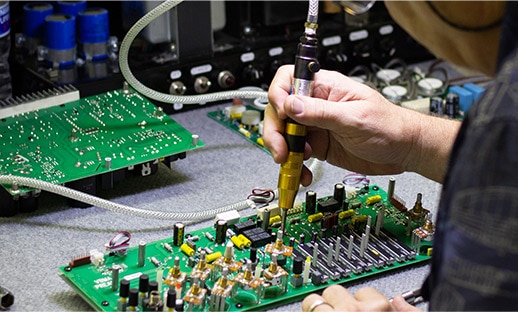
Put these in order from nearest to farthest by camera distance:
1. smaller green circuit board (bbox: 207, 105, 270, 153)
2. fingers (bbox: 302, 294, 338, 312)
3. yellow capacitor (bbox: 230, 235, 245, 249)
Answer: fingers (bbox: 302, 294, 338, 312), yellow capacitor (bbox: 230, 235, 245, 249), smaller green circuit board (bbox: 207, 105, 270, 153)

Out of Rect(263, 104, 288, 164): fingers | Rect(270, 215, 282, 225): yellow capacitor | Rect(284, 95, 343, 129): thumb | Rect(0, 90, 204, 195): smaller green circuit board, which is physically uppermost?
Rect(284, 95, 343, 129): thumb

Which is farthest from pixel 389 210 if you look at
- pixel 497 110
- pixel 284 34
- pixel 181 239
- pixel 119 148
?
pixel 497 110

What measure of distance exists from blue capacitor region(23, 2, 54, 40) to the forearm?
0.85 meters

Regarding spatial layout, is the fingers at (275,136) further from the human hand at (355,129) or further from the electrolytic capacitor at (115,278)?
the electrolytic capacitor at (115,278)

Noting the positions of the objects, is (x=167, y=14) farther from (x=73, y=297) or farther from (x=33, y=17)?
(x=73, y=297)

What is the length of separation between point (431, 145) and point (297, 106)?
25 cm

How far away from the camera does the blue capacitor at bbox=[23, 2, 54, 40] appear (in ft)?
5.98

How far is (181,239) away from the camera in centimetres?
132

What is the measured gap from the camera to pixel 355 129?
4.25ft

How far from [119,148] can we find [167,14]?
40 centimetres

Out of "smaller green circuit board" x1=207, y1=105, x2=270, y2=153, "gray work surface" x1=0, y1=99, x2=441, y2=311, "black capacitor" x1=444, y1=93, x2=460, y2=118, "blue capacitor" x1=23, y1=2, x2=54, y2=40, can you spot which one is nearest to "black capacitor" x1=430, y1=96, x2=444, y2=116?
"black capacitor" x1=444, y1=93, x2=460, y2=118

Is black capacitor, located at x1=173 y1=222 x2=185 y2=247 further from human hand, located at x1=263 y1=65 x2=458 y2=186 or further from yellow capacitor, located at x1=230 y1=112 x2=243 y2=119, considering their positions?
yellow capacitor, located at x1=230 y1=112 x2=243 y2=119

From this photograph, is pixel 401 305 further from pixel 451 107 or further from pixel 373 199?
pixel 451 107

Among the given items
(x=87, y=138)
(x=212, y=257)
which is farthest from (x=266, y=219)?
(x=87, y=138)
